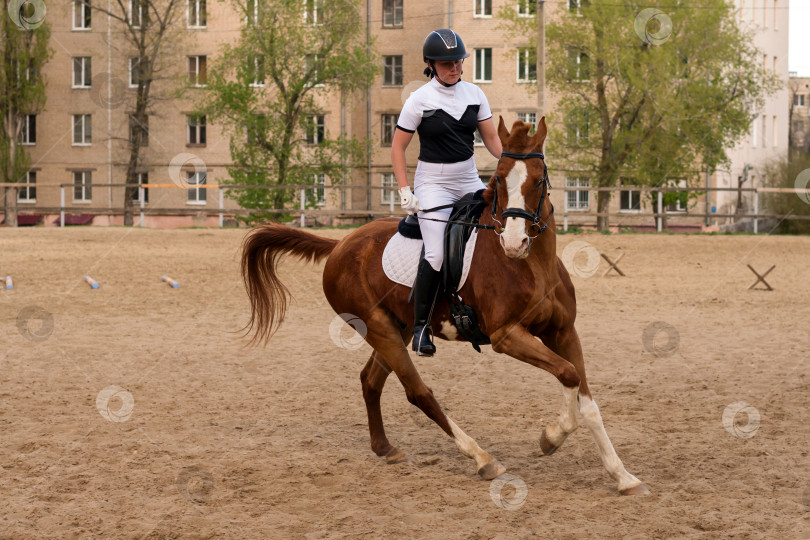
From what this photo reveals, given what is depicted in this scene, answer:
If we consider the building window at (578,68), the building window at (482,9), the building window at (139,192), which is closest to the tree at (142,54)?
the building window at (139,192)

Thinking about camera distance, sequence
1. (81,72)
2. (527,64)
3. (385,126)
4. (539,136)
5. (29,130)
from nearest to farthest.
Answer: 1. (539,136)
2. (527,64)
3. (385,126)
4. (81,72)
5. (29,130)

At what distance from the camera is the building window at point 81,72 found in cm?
5631

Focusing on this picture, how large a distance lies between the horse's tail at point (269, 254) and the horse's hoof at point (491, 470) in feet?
7.24

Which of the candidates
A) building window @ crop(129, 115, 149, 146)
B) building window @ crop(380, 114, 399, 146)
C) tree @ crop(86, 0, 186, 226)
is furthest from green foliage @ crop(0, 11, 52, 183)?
building window @ crop(380, 114, 399, 146)

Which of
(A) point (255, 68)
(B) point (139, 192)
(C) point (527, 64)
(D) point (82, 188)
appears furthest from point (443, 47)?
(D) point (82, 188)

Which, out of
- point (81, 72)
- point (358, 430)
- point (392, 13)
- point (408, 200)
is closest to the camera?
point (408, 200)

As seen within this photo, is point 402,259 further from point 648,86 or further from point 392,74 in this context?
point 392,74

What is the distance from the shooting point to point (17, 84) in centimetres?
5278

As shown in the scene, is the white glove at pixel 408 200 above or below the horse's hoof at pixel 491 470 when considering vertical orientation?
above

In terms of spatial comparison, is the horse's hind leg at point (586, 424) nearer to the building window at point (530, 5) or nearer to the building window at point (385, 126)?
the building window at point (530, 5)

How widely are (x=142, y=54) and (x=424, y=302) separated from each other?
49.3m

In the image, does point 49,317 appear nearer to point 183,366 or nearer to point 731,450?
point 183,366

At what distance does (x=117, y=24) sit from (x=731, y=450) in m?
54.3

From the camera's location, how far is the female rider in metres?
6.39
